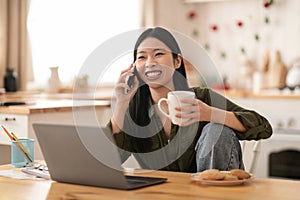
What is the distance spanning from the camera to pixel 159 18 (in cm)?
564

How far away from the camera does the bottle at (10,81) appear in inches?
172

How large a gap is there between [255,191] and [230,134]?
16.8 inches

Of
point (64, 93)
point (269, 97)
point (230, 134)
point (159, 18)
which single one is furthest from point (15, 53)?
point (230, 134)

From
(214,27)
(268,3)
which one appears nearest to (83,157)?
(268,3)

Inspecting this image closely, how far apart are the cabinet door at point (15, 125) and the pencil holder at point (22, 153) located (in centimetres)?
137

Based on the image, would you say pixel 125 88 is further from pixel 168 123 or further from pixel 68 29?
pixel 68 29

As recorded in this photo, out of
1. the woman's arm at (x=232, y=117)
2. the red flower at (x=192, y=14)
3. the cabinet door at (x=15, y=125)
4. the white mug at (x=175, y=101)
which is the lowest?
the cabinet door at (x=15, y=125)

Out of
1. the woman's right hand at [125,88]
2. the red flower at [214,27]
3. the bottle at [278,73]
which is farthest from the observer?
the red flower at [214,27]

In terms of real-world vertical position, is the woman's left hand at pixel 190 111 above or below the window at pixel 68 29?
→ below

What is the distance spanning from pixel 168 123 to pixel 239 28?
3353 millimetres

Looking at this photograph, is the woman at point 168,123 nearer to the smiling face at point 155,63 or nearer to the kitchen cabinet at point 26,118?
the smiling face at point 155,63

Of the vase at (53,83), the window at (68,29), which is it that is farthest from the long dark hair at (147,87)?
the window at (68,29)

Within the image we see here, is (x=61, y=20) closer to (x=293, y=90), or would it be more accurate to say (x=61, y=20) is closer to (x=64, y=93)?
(x=64, y=93)

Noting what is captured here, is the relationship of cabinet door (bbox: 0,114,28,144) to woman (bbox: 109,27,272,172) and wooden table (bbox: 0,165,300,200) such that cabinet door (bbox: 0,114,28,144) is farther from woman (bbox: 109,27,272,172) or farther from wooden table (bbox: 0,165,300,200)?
wooden table (bbox: 0,165,300,200)
